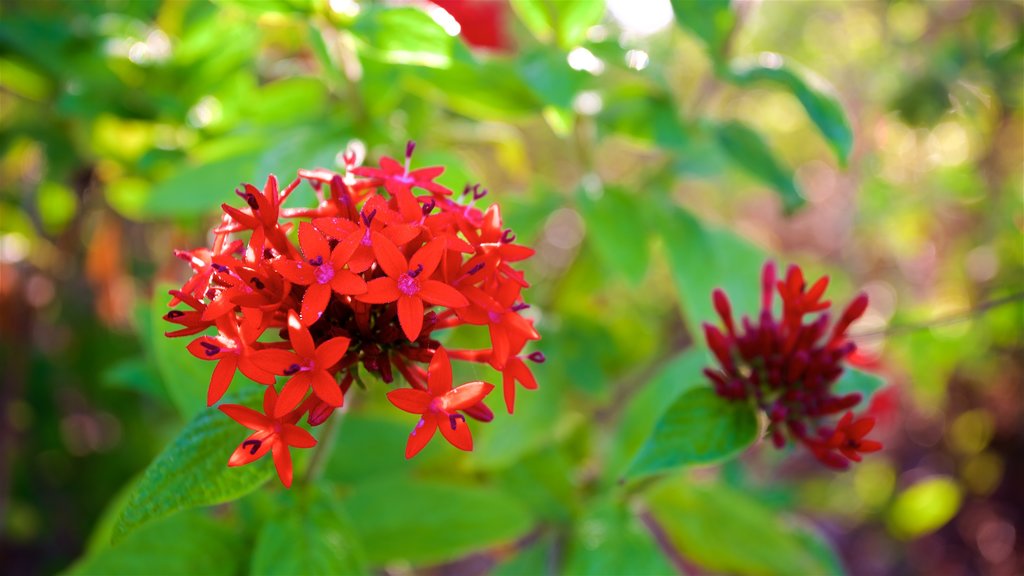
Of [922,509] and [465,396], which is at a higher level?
[465,396]

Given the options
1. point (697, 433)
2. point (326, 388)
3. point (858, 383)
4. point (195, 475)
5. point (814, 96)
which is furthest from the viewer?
point (814, 96)

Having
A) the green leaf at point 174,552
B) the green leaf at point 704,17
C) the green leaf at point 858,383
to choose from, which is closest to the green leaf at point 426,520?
the green leaf at point 174,552

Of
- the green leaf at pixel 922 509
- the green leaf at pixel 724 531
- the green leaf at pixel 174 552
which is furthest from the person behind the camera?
the green leaf at pixel 922 509

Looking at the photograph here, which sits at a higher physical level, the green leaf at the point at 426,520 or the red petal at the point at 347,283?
the red petal at the point at 347,283

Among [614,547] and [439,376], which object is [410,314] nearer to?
[439,376]

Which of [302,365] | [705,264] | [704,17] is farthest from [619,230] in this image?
[302,365]

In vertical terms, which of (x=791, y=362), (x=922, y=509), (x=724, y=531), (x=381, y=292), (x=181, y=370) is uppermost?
(x=381, y=292)

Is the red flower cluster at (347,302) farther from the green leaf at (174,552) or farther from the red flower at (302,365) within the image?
the green leaf at (174,552)
